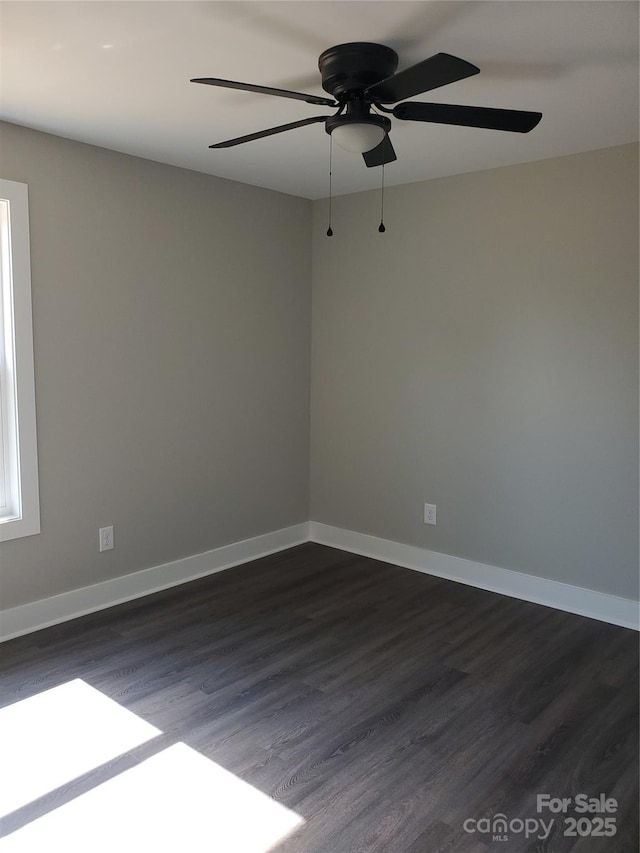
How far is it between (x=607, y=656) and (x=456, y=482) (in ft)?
4.13

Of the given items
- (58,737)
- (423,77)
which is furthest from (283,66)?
(58,737)

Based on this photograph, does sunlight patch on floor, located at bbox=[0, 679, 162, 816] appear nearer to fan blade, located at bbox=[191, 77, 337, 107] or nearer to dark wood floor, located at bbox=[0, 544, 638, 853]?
dark wood floor, located at bbox=[0, 544, 638, 853]

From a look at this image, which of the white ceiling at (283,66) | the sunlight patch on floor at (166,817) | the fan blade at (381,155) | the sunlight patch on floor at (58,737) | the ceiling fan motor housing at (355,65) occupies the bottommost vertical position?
the sunlight patch on floor at (166,817)

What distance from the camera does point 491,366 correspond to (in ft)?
12.1

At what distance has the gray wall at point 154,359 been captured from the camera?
315cm

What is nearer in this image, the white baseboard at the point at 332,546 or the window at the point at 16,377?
the window at the point at 16,377

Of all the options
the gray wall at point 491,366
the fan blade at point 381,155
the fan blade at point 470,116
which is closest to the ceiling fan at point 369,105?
the fan blade at point 470,116

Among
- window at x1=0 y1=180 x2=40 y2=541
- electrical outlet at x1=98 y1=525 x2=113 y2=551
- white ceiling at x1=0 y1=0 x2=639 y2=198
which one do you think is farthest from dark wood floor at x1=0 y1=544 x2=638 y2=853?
white ceiling at x1=0 y1=0 x2=639 y2=198

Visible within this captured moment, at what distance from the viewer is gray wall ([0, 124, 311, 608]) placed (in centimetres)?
315

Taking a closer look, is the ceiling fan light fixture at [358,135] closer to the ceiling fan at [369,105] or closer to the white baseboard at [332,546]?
the ceiling fan at [369,105]

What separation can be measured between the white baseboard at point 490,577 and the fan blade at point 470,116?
236 centimetres

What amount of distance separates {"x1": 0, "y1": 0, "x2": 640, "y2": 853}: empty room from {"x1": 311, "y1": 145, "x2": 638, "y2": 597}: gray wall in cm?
2

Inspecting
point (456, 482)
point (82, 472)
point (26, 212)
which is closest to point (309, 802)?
point (82, 472)

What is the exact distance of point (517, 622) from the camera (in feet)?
11.0
